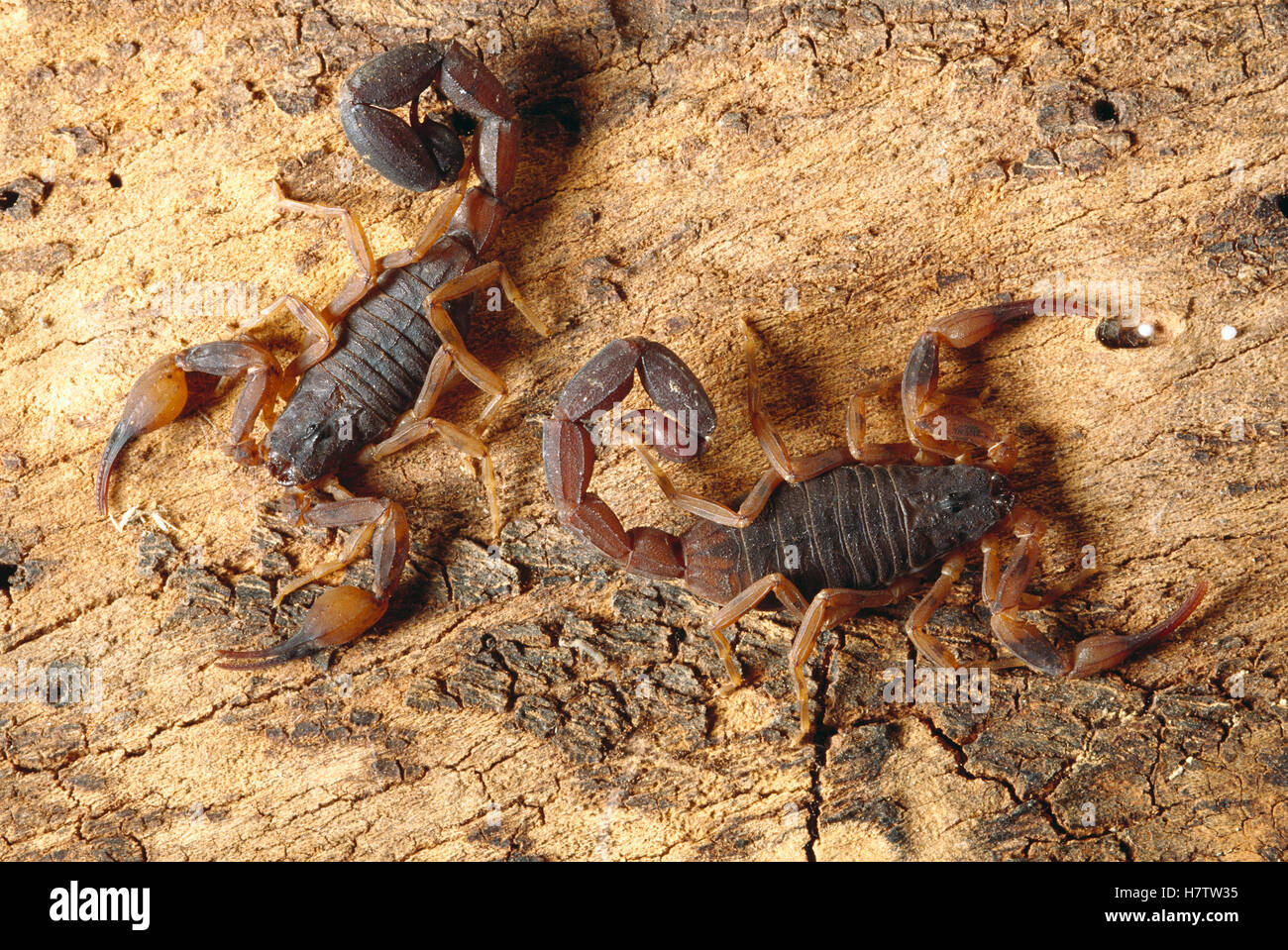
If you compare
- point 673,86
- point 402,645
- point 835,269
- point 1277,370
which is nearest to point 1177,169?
point 1277,370

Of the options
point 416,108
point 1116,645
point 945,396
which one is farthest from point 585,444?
point 1116,645

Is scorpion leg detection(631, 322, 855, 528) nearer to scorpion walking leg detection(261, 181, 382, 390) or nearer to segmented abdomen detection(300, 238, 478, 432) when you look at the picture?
segmented abdomen detection(300, 238, 478, 432)

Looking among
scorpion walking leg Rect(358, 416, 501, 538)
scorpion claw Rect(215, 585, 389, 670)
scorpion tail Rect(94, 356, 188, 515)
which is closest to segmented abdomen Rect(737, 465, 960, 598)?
scorpion walking leg Rect(358, 416, 501, 538)

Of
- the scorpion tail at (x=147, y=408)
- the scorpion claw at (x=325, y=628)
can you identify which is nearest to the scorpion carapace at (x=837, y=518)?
the scorpion claw at (x=325, y=628)

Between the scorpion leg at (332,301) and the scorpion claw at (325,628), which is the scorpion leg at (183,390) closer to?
the scorpion leg at (332,301)

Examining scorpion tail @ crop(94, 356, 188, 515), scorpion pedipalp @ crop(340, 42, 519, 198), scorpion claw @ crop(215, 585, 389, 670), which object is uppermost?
scorpion pedipalp @ crop(340, 42, 519, 198)

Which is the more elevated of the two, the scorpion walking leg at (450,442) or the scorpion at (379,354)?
the scorpion at (379,354)

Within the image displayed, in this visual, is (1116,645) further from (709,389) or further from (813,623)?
(709,389)

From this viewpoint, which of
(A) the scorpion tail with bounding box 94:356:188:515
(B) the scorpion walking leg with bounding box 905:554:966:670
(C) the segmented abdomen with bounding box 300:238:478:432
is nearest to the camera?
(B) the scorpion walking leg with bounding box 905:554:966:670
